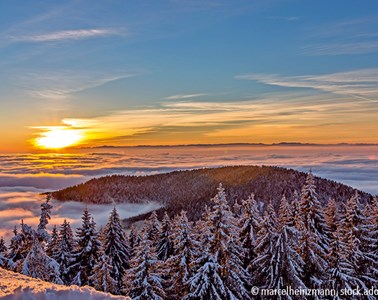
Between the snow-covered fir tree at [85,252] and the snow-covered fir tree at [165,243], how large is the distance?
582 cm

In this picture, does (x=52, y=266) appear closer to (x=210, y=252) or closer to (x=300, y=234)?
(x=210, y=252)

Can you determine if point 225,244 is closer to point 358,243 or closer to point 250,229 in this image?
point 250,229

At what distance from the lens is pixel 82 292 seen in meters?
9.30

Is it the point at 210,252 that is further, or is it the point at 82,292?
the point at 210,252

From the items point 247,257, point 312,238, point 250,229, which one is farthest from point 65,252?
point 312,238

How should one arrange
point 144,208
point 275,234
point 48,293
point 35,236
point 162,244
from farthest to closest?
1. point 144,208
2. point 162,244
3. point 275,234
4. point 35,236
5. point 48,293

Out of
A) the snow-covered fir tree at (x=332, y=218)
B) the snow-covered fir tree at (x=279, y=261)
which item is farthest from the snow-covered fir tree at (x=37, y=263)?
the snow-covered fir tree at (x=332, y=218)

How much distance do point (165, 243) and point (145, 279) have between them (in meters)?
9.76

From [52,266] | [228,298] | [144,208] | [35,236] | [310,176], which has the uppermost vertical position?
[310,176]

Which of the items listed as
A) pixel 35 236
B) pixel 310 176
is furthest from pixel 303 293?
pixel 35 236

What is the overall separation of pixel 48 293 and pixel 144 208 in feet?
627

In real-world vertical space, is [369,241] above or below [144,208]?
above

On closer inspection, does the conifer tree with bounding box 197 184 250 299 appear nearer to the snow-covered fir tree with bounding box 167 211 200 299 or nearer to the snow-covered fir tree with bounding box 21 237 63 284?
the snow-covered fir tree with bounding box 167 211 200 299

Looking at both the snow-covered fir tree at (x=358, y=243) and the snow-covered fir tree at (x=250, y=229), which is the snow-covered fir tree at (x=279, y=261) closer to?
the snow-covered fir tree at (x=250, y=229)
